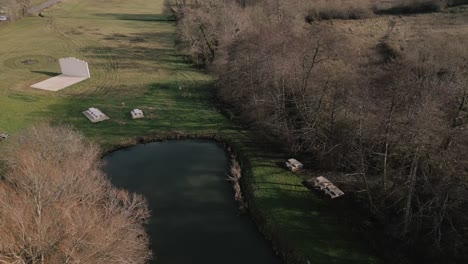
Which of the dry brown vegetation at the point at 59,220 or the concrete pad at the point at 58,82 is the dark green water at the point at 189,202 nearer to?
the dry brown vegetation at the point at 59,220

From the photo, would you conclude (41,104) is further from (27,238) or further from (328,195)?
(328,195)

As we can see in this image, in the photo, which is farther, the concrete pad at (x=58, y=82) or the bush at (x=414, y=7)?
the bush at (x=414, y=7)

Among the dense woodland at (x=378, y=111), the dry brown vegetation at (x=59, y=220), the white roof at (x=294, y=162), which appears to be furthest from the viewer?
the white roof at (x=294, y=162)

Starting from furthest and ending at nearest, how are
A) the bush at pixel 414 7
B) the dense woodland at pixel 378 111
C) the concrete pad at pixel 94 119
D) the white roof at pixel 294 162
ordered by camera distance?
the bush at pixel 414 7 < the concrete pad at pixel 94 119 < the white roof at pixel 294 162 < the dense woodland at pixel 378 111

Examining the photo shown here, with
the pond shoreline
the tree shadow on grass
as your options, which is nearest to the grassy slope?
the pond shoreline

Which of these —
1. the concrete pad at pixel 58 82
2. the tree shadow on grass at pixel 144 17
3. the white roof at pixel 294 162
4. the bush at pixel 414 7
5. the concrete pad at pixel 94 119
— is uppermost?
the bush at pixel 414 7

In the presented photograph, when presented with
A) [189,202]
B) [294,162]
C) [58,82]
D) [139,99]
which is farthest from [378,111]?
[58,82]

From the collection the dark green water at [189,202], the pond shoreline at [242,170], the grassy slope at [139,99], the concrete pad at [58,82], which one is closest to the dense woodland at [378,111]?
the grassy slope at [139,99]
